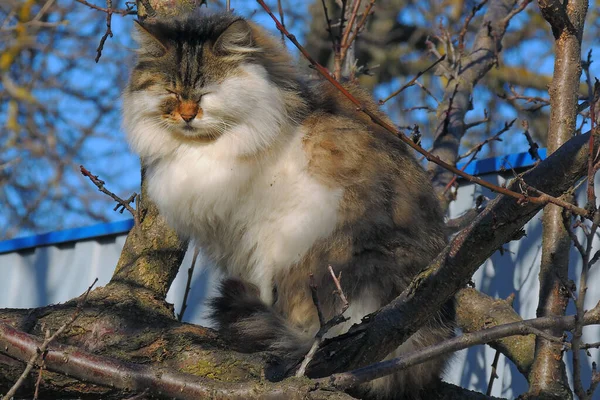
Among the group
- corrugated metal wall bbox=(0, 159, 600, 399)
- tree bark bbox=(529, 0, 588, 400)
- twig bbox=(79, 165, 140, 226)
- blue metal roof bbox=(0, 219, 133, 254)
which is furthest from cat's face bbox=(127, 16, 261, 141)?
blue metal roof bbox=(0, 219, 133, 254)

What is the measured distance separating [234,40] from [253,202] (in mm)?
667

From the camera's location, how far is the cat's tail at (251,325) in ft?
8.45

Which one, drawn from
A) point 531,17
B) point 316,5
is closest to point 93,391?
point 316,5

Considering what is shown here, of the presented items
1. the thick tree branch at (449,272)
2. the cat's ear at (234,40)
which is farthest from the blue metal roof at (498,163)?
the thick tree branch at (449,272)

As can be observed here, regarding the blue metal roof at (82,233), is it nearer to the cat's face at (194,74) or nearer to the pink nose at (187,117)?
the cat's face at (194,74)

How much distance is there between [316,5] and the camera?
826 centimetres

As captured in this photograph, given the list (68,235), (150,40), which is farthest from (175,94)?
(68,235)

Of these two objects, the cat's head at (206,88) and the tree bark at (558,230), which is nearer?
Answer: the tree bark at (558,230)

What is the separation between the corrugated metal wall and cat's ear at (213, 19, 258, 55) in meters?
1.08

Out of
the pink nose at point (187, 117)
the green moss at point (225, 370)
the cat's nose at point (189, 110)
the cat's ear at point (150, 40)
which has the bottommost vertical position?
the green moss at point (225, 370)

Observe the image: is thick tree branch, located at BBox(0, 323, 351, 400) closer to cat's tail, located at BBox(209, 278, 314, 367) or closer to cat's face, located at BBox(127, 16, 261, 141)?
cat's tail, located at BBox(209, 278, 314, 367)

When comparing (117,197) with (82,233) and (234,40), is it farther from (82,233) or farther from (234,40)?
(82,233)

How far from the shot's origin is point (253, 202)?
2.97 meters

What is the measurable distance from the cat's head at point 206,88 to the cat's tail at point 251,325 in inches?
22.4
